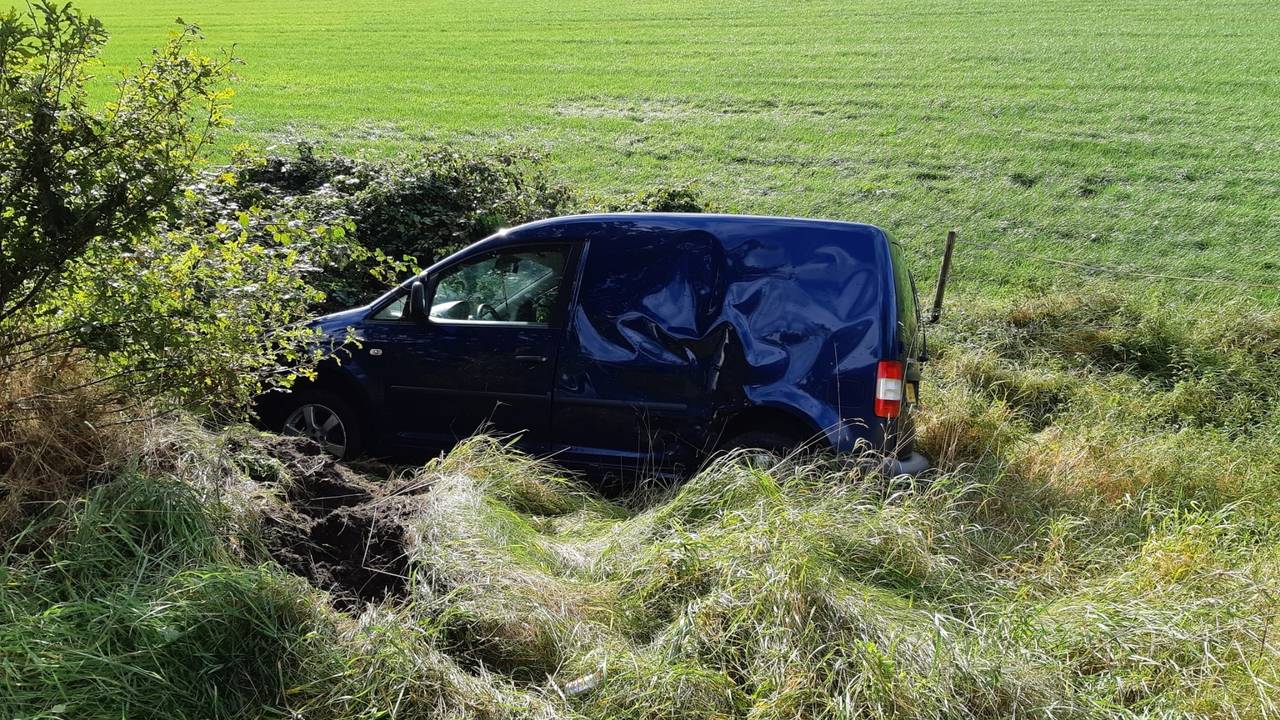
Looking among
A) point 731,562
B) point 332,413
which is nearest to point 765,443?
point 731,562

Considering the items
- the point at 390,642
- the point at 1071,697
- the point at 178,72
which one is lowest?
the point at 1071,697

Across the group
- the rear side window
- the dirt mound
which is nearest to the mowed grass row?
the rear side window

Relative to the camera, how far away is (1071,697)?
341 centimetres

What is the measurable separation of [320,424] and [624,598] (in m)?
3.07

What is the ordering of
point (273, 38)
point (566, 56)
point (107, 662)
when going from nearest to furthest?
point (107, 662) → point (566, 56) → point (273, 38)

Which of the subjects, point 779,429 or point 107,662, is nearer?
point 107,662

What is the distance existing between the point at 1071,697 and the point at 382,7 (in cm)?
3890

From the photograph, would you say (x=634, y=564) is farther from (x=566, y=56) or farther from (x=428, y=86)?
(x=566, y=56)

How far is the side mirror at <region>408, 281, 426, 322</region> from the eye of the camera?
613cm

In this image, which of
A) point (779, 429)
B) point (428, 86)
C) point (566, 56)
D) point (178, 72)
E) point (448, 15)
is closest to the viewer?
point (178, 72)

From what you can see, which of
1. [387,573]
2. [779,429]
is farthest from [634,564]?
[779,429]

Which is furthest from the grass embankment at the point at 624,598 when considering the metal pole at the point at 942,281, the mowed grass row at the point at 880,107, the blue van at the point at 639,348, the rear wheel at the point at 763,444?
the mowed grass row at the point at 880,107

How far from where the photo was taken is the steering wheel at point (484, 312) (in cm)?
617

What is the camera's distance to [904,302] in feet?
18.7
